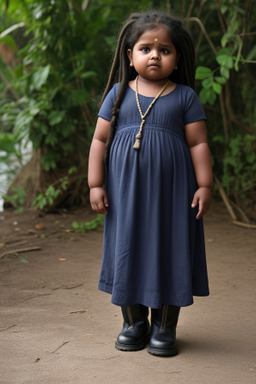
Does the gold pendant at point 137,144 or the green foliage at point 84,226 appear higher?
the gold pendant at point 137,144

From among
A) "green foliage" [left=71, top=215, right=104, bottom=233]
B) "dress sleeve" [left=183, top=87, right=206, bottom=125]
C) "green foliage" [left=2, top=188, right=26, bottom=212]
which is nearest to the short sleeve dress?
"dress sleeve" [left=183, top=87, right=206, bottom=125]

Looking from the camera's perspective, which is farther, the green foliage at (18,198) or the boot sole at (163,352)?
the green foliage at (18,198)

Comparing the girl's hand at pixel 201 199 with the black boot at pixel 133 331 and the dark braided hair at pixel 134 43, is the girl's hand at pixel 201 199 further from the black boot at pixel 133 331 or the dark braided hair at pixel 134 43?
the black boot at pixel 133 331

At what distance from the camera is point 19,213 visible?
538 centimetres

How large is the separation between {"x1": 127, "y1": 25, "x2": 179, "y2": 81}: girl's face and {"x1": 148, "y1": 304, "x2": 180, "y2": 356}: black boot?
99 cm

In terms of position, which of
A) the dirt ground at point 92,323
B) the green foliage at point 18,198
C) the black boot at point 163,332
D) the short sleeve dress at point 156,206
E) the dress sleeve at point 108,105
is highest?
the dress sleeve at point 108,105

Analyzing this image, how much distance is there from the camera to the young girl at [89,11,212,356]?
2.29m

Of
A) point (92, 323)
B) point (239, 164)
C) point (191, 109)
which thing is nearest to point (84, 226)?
point (239, 164)

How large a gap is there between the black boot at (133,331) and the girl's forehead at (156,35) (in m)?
1.13

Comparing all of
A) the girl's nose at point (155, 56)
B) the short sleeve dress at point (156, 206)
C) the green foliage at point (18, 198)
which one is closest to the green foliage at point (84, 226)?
the green foliage at point (18, 198)

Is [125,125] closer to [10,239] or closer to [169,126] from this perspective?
[169,126]

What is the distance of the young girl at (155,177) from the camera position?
2291 mm

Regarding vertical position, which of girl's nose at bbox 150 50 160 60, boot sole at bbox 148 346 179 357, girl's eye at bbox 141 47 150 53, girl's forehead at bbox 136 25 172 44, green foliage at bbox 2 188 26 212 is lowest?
green foliage at bbox 2 188 26 212

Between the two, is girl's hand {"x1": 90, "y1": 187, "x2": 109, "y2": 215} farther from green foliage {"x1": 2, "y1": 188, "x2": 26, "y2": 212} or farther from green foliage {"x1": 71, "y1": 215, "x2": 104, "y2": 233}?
green foliage {"x1": 2, "y1": 188, "x2": 26, "y2": 212}
